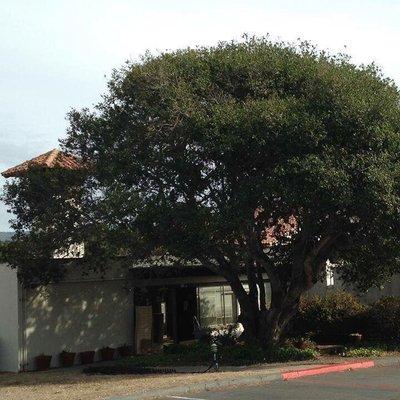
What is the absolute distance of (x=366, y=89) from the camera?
16969 millimetres

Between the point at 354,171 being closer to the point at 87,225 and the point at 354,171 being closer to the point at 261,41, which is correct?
the point at 261,41

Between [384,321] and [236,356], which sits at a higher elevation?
[384,321]

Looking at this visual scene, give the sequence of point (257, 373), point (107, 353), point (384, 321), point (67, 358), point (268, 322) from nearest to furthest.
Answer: point (257, 373), point (268, 322), point (67, 358), point (107, 353), point (384, 321)

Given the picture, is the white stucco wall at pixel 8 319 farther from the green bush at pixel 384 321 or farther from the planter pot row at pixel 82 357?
the green bush at pixel 384 321

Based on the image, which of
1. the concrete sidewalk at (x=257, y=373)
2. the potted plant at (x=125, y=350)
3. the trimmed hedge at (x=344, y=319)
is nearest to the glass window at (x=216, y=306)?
the trimmed hedge at (x=344, y=319)

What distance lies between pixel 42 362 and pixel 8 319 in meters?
1.56

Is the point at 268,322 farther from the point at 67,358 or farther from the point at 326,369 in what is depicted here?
the point at 67,358

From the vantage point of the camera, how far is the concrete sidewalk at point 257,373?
13820mm

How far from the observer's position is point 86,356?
71.1 feet

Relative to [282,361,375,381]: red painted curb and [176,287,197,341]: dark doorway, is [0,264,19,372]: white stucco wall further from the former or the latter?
[282,361,375,381]: red painted curb

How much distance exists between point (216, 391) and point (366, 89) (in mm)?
7917

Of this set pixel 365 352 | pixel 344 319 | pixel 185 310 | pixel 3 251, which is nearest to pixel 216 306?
pixel 185 310

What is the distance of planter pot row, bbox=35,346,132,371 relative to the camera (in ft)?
66.5

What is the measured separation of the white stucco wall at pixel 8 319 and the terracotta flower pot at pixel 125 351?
3883mm
